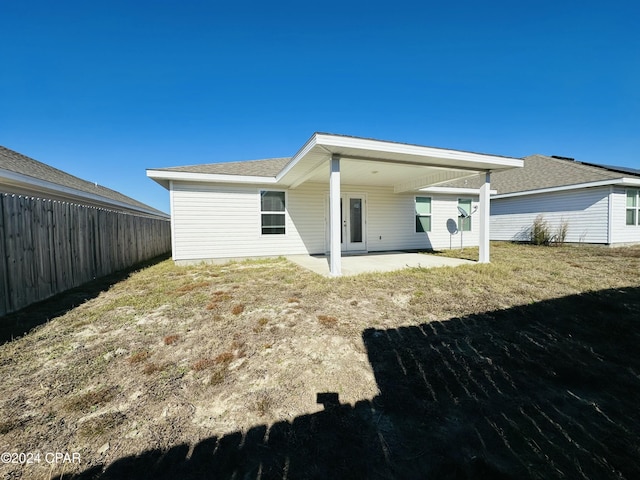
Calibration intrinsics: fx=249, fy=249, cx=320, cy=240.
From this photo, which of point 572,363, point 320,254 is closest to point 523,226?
point 320,254

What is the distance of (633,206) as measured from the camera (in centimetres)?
1133

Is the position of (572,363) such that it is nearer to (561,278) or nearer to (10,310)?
(561,278)

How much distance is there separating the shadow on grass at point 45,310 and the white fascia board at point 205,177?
3565 mm

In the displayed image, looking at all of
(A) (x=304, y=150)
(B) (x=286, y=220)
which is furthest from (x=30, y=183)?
(A) (x=304, y=150)

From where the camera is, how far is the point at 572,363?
245cm

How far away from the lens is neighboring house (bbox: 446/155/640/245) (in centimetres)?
1088

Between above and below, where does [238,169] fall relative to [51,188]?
above

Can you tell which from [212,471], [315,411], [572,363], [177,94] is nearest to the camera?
[212,471]

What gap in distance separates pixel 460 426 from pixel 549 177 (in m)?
16.8

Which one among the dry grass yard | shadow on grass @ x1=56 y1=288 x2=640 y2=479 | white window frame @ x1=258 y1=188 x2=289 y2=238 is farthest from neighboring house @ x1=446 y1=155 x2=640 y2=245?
shadow on grass @ x1=56 y1=288 x2=640 y2=479

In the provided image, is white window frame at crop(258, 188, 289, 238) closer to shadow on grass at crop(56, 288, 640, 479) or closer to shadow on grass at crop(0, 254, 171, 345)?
shadow on grass at crop(0, 254, 171, 345)

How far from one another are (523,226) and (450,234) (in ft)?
17.8

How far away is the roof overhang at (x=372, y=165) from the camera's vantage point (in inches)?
212

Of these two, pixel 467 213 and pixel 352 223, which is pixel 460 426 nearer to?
pixel 352 223
